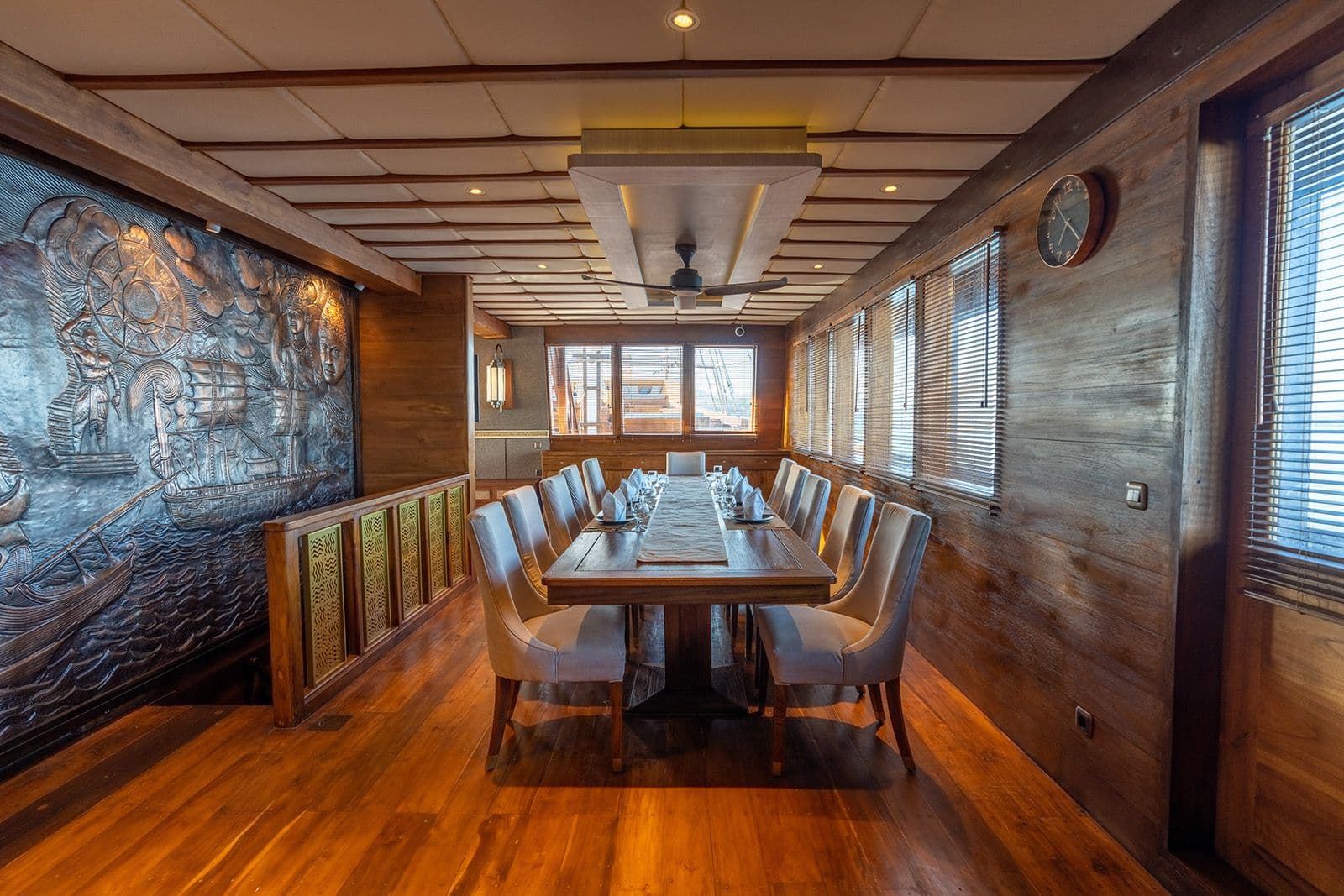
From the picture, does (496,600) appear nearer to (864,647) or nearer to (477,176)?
(864,647)

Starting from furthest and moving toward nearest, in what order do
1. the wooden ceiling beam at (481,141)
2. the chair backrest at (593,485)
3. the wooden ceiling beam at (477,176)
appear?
1. the chair backrest at (593,485)
2. the wooden ceiling beam at (477,176)
3. the wooden ceiling beam at (481,141)

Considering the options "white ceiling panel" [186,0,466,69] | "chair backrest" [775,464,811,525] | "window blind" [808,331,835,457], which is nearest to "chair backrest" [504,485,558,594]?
"chair backrest" [775,464,811,525]

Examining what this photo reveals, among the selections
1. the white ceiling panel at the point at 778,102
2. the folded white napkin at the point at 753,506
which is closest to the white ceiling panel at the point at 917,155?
the white ceiling panel at the point at 778,102

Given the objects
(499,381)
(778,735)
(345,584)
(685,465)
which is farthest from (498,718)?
(499,381)

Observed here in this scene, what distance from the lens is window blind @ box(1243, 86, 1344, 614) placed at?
135 cm

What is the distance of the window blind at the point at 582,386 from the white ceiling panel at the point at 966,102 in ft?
19.3

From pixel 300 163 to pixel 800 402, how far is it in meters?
5.62

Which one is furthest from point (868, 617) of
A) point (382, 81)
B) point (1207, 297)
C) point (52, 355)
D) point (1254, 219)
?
point (52, 355)

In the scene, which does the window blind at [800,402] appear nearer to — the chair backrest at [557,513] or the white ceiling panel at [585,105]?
the chair backrest at [557,513]

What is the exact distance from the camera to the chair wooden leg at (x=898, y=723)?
221 cm

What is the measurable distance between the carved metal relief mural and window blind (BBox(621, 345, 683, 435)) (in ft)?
14.3

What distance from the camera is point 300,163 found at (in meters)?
2.69

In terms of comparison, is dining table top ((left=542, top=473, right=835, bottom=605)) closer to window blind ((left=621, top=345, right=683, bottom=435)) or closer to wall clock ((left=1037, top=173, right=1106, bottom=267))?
wall clock ((left=1037, top=173, right=1106, bottom=267))

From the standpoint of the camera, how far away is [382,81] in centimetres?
199
